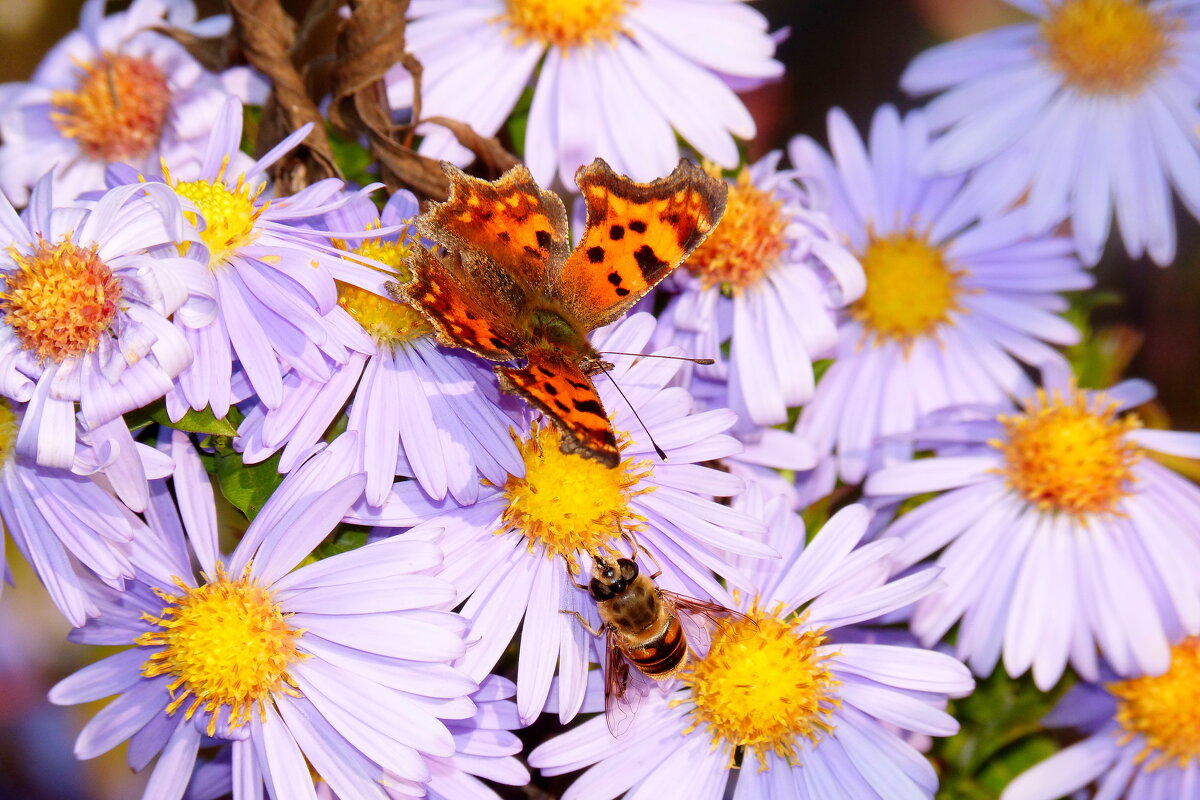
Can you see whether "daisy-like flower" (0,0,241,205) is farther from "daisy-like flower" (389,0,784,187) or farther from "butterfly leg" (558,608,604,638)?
"butterfly leg" (558,608,604,638)

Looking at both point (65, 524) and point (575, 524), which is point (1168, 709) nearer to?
point (575, 524)

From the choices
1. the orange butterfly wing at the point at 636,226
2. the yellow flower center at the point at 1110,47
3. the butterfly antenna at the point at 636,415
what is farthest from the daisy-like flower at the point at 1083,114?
the butterfly antenna at the point at 636,415

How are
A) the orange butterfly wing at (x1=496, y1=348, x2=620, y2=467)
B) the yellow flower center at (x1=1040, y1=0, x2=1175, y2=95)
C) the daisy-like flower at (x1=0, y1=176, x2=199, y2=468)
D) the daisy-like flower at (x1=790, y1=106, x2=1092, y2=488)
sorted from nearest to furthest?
1. the orange butterfly wing at (x1=496, y1=348, x2=620, y2=467)
2. the daisy-like flower at (x1=0, y1=176, x2=199, y2=468)
3. the daisy-like flower at (x1=790, y1=106, x2=1092, y2=488)
4. the yellow flower center at (x1=1040, y1=0, x2=1175, y2=95)

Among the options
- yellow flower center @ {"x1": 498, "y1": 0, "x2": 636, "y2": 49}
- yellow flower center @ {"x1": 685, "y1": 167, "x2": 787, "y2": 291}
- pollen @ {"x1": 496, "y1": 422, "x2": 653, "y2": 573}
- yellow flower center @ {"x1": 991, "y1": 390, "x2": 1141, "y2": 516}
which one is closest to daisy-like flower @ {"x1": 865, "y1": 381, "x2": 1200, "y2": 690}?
yellow flower center @ {"x1": 991, "y1": 390, "x2": 1141, "y2": 516}

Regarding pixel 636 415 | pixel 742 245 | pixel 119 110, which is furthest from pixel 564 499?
pixel 119 110

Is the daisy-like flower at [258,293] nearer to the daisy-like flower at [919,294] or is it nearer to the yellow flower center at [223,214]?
the yellow flower center at [223,214]

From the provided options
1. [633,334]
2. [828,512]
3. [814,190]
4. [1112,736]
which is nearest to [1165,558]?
[1112,736]

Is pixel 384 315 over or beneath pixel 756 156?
beneath
